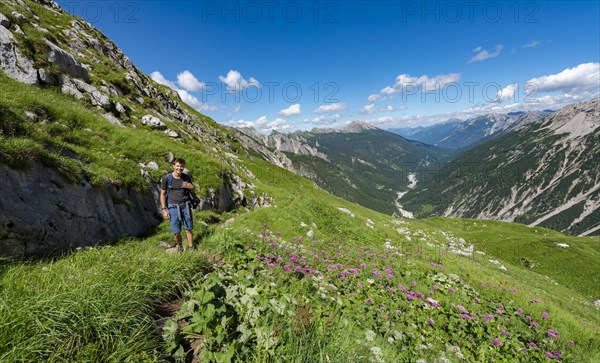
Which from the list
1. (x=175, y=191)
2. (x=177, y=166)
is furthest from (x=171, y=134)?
(x=175, y=191)

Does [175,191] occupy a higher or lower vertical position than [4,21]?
lower

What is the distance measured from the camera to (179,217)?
11000 mm

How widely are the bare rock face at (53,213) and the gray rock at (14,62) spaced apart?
16.3 meters

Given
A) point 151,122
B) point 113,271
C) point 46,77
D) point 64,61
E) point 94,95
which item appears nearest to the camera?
point 113,271

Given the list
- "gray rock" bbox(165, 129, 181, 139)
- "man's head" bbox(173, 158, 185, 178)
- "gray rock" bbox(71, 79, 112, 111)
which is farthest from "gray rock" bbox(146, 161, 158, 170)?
"gray rock" bbox(165, 129, 181, 139)

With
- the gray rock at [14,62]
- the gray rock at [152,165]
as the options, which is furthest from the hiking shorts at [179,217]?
the gray rock at [14,62]

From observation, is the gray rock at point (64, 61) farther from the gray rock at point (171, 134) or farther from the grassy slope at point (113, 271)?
the gray rock at point (171, 134)

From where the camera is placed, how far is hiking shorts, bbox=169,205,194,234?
35.7 feet

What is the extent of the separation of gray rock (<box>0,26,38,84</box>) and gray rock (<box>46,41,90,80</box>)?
10.9ft

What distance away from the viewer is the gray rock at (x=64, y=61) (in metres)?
24.8

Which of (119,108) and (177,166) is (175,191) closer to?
(177,166)

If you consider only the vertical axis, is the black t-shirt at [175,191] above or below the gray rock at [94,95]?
below

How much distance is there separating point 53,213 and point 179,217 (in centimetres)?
383

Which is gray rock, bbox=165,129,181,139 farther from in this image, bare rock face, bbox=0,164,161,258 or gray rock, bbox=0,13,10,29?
bare rock face, bbox=0,164,161,258
